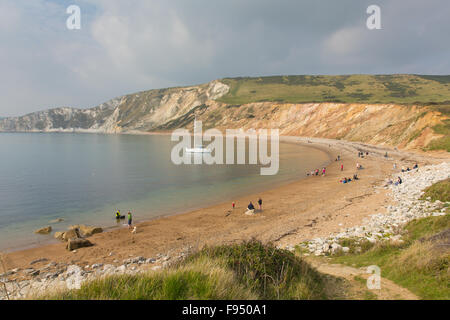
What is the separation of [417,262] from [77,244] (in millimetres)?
16201

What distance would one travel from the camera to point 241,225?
18406mm

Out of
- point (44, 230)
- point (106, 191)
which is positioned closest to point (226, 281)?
point (44, 230)

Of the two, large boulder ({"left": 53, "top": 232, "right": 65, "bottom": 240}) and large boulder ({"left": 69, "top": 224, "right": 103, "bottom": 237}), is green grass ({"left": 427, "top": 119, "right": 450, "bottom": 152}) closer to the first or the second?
large boulder ({"left": 69, "top": 224, "right": 103, "bottom": 237})

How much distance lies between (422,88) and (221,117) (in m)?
106

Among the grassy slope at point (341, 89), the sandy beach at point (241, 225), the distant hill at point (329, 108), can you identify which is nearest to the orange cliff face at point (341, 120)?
the distant hill at point (329, 108)

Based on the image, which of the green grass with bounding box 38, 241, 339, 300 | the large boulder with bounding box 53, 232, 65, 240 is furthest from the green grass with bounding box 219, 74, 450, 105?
the green grass with bounding box 38, 241, 339, 300

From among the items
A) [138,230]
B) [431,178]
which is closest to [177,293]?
[138,230]

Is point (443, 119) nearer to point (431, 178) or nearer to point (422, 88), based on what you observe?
point (431, 178)

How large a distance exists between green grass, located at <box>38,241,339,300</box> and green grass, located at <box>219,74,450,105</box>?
379 feet

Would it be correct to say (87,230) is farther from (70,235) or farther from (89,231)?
(70,235)

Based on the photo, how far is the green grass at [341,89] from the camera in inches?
4611

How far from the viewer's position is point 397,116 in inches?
2689

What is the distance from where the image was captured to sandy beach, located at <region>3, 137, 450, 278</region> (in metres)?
14.1
